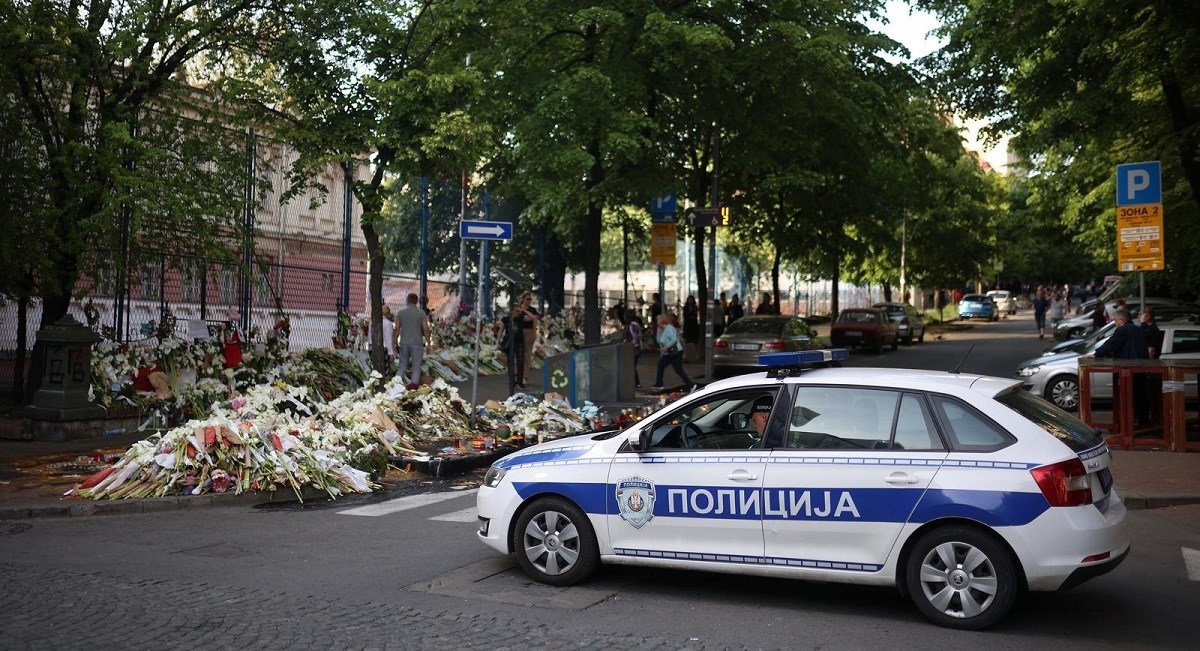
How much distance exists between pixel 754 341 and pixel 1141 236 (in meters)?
10.6

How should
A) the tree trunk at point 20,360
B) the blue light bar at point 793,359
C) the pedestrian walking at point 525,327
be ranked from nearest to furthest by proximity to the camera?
the blue light bar at point 793,359
the tree trunk at point 20,360
the pedestrian walking at point 525,327

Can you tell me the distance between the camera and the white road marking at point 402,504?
1047 centimetres

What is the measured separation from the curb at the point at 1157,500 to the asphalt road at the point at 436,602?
46.8 inches

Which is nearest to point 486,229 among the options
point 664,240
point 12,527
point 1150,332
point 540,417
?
point 540,417

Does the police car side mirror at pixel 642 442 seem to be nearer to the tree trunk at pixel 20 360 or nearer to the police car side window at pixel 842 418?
the police car side window at pixel 842 418

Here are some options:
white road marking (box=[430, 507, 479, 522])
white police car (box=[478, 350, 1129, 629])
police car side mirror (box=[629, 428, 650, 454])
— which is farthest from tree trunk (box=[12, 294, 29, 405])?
police car side mirror (box=[629, 428, 650, 454])

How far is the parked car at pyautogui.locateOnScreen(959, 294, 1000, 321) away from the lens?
68.1 metres

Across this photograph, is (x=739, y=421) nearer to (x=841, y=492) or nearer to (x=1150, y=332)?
(x=841, y=492)

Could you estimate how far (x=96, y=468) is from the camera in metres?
12.4

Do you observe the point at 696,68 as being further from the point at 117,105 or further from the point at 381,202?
the point at 117,105

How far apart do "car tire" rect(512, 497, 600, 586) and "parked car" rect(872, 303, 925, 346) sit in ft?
117

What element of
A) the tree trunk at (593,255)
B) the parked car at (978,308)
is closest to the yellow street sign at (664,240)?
the tree trunk at (593,255)

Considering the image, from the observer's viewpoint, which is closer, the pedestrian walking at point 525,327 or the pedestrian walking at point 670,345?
the pedestrian walking at point 670,345

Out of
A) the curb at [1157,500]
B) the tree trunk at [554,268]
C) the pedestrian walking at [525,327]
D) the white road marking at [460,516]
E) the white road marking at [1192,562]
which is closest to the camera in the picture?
the white road marking at [1192,562]
